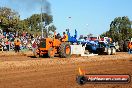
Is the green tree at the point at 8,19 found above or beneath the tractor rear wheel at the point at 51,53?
above

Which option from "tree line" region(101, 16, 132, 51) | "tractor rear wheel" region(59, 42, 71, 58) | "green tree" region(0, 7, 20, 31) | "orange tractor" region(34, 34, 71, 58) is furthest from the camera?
"tree line" region(101, 16, 132, 51)

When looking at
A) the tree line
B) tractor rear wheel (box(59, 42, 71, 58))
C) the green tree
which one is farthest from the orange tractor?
the tree line

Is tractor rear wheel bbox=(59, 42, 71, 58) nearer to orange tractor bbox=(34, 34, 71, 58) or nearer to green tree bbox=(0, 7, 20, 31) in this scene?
orange tractor bbox=(34, 34, 71, 58)

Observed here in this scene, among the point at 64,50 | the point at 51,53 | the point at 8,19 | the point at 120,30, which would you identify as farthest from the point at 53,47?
the point at 120,30

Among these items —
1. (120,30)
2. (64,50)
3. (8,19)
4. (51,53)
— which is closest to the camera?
(64,50)

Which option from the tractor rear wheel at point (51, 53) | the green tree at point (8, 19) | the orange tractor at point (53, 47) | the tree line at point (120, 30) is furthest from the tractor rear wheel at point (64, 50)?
the tree line at point (120, 30)

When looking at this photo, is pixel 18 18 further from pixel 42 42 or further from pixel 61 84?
pixel 61 84

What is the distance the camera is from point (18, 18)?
49.2 meters

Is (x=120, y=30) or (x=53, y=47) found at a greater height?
(x=120, y=30)

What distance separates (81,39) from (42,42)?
20.5 feet

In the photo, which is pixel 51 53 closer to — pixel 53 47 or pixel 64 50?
pixel 53 47

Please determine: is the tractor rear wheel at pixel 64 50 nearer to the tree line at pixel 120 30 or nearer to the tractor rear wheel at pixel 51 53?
the tractor rear wheel at pixel 51 53

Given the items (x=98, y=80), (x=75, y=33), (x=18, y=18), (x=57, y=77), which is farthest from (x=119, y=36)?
(x=98, y=80)

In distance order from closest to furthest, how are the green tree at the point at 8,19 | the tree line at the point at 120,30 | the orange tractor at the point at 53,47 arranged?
the orange tractor at the point at 53,47 < the green tree at the point at 8,19 < the tree line at the point at 120,30
